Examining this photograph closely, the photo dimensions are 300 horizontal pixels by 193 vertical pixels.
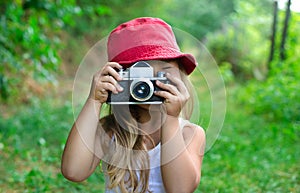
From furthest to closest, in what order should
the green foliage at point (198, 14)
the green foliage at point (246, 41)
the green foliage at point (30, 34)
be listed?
the green foliage at point (198, 14)
the green foliage at point (246, 41)
the green foliage at point (30, 34)

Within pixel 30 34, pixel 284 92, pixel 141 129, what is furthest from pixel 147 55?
pixel 284 92

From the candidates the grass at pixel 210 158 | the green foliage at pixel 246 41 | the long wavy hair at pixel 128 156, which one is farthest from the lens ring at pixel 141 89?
the green foliage at pixel 246 41

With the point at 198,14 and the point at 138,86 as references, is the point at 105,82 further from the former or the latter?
the point at 198,14

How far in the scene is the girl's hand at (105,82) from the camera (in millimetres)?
1274

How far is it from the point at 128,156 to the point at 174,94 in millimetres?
318

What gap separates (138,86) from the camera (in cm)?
126

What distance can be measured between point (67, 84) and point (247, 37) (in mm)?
4465

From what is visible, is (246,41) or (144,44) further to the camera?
(246,41)

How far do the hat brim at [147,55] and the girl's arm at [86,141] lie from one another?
0.32 ft

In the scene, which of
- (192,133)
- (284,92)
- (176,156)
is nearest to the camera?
(176,156)

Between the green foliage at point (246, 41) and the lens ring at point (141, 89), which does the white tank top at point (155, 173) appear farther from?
the green foliage at point (246, 41)

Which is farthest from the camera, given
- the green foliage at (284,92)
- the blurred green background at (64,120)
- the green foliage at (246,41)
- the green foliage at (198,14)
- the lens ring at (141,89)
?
the green foliage at (198,14)

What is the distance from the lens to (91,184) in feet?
8.29

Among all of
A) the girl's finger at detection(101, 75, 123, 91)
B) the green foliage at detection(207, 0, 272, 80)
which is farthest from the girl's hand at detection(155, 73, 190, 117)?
the green foliage at detection(207, 0, 272, 80)
